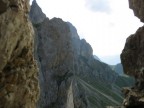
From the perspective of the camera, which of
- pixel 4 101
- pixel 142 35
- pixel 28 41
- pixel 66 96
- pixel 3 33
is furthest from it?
pixel 66 96

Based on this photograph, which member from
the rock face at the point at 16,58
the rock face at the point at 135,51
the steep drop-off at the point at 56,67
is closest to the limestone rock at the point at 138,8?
the rock face at the point at 135,51

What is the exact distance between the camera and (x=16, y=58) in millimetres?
50031

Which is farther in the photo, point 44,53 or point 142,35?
point 44,53

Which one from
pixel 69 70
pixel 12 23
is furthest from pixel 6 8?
pixel 69 70

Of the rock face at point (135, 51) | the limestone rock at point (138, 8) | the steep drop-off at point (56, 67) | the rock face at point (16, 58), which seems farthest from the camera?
the steep drop-off at point (56, 67)

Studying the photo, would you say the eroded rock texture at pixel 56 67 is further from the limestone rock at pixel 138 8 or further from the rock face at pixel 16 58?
the rock face at pixel 16 58

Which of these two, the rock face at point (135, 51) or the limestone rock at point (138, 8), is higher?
the limestone rock at point (138, 8)

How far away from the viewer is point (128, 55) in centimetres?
6519

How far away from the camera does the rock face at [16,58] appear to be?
44156 millimetres

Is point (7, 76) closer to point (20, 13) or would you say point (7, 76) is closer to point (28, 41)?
point (28, 41)

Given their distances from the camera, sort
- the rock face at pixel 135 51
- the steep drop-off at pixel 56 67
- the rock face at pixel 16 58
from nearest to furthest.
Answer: the rock face at pixel 16 58 → the rock face at pixel 135 51 → the steep drop-off at pixel 56 67

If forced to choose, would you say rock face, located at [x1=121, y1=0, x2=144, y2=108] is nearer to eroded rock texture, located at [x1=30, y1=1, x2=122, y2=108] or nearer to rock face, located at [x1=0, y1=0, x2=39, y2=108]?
rock face, located at [x1=0, y1=0, x2=39, y2=108]

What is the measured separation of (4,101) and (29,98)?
547cm

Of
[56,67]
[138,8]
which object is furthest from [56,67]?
[138,8]
